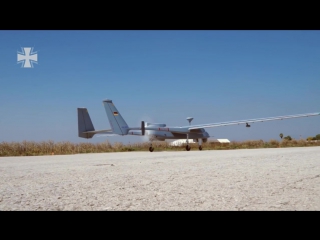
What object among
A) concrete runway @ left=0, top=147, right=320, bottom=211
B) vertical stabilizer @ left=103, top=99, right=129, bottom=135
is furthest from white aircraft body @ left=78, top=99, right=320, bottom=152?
concrete runway @ left=0, top=147, right=320, bottom=211

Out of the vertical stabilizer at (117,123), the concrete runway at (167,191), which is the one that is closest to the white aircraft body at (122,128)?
the vertical stabilizer at (117,123)

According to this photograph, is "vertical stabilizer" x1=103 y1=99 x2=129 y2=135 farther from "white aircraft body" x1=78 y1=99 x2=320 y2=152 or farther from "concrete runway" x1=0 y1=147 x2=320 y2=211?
"concrete runway" x1=0 y1=147 x2=320 y2=211

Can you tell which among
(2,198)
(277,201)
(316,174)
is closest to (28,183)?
(2,198)

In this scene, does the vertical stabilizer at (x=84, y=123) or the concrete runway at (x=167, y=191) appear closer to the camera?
the concrete runway at (x=167, y=191)

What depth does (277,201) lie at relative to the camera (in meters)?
4.55

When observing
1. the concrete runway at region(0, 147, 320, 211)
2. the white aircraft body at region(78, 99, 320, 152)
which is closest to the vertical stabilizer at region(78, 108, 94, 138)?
the white aircraft body at region(78, 99, 320, 152)

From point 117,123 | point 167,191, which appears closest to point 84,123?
point 117,123

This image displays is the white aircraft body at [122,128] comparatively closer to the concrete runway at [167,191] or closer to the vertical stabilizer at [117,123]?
the vertical stabilizer at [117,123]

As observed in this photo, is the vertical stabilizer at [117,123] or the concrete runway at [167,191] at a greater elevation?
the vertical stabilizer at [117,123]

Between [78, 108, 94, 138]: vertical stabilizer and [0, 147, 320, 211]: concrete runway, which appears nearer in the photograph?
[0, 147, 320, 211]: concrete runway

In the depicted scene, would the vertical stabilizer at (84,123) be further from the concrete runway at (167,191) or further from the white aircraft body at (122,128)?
the concrete runway at (167,191)

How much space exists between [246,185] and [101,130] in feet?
70.1

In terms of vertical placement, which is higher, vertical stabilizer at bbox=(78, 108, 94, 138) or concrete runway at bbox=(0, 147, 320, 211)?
vertical stabilizer at bbox=(78, 108, 94, 138)
